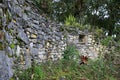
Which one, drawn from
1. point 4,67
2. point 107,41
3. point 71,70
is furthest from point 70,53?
point 4,67

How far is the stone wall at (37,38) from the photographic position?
553 centimetres

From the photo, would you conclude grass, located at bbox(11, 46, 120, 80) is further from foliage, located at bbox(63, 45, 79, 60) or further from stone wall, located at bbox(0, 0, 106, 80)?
stone wall, located at bbox(0, 0, 106, 80)

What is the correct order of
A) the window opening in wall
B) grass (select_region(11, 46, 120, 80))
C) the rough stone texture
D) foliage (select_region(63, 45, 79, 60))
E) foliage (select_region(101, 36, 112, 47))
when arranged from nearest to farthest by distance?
the rough stone texture < grass (select_region(11, 46, 120, 80)) < foliage (select_region(63, 45, 79, 60)) < the window opening in wall < foliage (select_region(101, 36, 112, 47))

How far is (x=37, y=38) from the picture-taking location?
7434 millimetres

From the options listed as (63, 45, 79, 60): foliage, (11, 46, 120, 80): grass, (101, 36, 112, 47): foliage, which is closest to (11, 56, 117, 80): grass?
(11, 46, 120, 80): grass

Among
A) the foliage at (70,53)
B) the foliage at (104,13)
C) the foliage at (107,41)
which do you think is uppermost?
the foliage at (104,13)

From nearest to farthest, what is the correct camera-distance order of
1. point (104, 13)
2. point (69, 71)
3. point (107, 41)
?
1. point (69, 71)
2. point (107, 41)
3. point (104, 13)

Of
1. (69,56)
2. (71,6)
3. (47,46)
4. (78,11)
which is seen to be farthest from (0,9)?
(71,6)

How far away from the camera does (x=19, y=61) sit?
5.70 metres

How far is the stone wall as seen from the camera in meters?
5.53

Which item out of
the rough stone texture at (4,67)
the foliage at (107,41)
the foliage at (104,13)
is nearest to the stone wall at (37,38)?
the foliage at (107,41)

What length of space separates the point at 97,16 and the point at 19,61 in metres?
12.9

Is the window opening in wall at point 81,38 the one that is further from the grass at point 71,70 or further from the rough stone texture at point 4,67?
the rough stone texture at point 4,67

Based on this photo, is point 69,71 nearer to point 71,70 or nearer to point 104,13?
point 71,70
